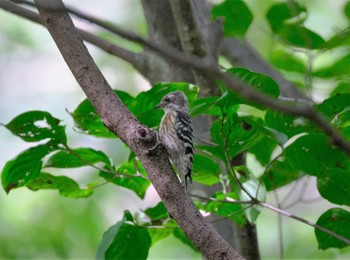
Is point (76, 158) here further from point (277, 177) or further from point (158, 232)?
point (277, 177)

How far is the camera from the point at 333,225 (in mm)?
2691

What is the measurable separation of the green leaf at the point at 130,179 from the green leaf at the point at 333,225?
0.87 meters

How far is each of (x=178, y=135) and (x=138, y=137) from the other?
1.29m

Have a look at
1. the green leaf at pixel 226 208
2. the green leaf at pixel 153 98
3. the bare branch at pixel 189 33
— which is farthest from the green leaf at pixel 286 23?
the green leaf at pixel 226 208

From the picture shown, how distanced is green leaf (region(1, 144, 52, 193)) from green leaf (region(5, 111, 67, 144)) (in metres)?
0.06

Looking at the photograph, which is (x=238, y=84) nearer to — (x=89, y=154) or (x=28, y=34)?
(x=89, y=154)

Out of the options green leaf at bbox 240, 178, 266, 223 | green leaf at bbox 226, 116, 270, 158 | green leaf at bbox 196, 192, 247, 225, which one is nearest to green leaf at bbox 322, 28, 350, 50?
green leaf at bbox 226, 116, 270, 158

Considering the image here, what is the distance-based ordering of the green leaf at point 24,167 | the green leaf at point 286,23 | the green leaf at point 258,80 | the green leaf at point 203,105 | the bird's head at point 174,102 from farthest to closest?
1. the bird's head at point 174,102
2. the green leaf at point 286,23
3. the green leaf at point 24,167
4. the green leaf at point 203,105
5. the green leaf at point 258,80

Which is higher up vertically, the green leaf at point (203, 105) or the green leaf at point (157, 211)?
the green leaf at point (203, 105)

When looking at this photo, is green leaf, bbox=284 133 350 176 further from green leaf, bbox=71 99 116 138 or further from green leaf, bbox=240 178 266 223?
green leaf, bbox=71 99 116 138

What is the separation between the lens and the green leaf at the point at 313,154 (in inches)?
102

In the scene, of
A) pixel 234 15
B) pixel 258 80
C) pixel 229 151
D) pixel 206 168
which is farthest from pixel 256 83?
pixel 234 15

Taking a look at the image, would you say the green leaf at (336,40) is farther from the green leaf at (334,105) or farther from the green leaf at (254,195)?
the green leaf at (254,195)

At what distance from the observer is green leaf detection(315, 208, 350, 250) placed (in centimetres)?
267
